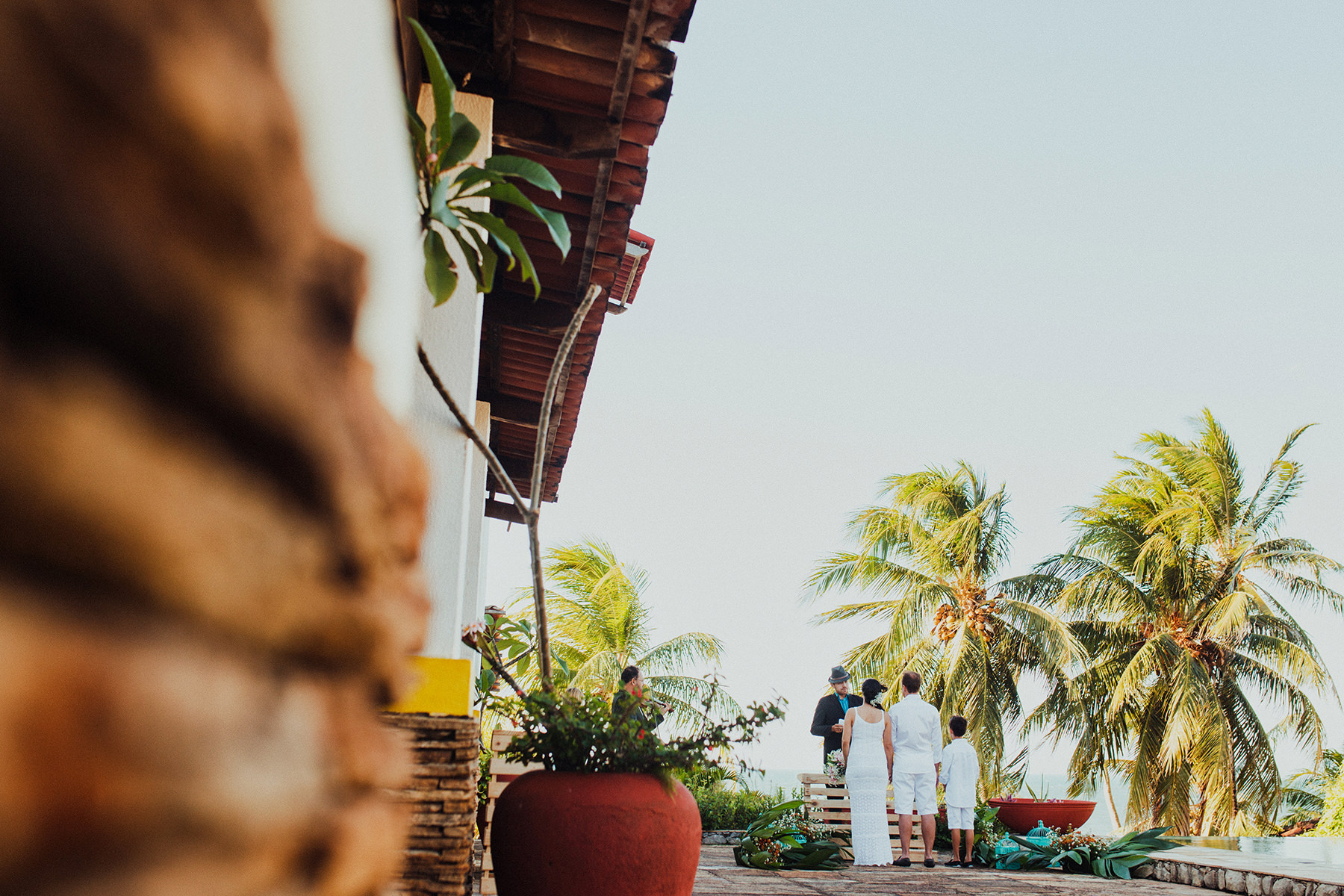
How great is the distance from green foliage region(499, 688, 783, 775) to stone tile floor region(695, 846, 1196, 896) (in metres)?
2.03

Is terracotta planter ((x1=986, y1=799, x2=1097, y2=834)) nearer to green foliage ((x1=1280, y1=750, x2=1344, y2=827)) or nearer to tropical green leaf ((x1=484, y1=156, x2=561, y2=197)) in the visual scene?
tropical green leaf ((x1=484, y1=156, x2=561, y2=197))

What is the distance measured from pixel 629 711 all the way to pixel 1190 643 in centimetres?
1627

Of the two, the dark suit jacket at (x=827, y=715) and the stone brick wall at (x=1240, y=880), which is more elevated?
the dark suit jacket at (x=827, y=715)

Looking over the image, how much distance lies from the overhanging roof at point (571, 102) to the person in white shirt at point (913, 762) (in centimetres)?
407

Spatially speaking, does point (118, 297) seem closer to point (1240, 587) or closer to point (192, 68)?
point (192, 68)

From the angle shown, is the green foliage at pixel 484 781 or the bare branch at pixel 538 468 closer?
the bare branch at pixel 538 468

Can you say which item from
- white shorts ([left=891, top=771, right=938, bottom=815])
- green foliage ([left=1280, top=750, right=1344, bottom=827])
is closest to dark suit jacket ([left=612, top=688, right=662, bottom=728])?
white shorts ([left=891, top=771, right=938, bottom=815])

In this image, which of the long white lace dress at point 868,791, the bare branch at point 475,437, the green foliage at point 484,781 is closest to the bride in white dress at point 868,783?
the long white lace dress at point 868,791

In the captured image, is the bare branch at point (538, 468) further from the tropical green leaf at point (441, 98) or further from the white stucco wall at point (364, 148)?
the white stucco wall at point (364, 148)

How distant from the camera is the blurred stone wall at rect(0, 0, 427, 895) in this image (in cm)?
22

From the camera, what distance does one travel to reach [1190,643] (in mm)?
16688

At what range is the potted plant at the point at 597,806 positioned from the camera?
117 inches

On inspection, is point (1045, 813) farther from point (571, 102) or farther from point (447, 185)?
point (447, 185)

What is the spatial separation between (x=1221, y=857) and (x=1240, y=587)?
11448mm
